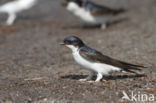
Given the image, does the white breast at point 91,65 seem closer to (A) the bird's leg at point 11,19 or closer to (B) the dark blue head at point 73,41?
(B) the dark blue head at point 73,41

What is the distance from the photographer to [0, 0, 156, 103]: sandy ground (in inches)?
203

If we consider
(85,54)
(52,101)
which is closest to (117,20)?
(85,54)

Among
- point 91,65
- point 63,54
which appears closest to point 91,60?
point 91,65

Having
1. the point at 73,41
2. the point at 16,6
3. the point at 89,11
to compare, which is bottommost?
the point at 73,41

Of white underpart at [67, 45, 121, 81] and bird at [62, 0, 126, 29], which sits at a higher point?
bird at [62, 0, 126, 29]

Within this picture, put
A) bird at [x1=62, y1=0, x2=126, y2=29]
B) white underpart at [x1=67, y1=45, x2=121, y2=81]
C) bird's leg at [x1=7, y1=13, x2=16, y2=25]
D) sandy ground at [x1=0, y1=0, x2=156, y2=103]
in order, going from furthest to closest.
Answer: bird's leg at [x1=7, y1=13, x2=16, y2=25] → bird at [x1=62, y1=0, x2=126, y2=29] → white underpart at [x1=67, y1=45, x2=121, y2=81] → sandy ground at [x1=0, y1=0, x2=156, y2=103]

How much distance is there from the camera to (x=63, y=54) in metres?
8.31

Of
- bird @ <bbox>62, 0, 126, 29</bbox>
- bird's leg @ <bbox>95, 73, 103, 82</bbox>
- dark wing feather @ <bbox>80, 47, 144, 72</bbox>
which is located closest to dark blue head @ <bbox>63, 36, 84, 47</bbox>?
dark wing feather @ <bbox>80, 47, 144, 72</bbox>

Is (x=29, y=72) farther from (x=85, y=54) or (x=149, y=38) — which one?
(x=149, y=38)

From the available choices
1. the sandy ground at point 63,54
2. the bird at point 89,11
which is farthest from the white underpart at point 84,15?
the sandy ground at point 63,54

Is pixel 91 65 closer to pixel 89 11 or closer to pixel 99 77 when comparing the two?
pixel 99 77

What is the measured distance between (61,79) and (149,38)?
12.1 ft

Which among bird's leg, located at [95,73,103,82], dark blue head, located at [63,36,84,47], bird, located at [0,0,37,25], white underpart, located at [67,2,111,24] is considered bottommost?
bird's leg, located at [95,73,103,82]

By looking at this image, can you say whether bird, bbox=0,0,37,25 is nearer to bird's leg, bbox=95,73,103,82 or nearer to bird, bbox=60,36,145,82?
bird, bbox=60,36,145,82
